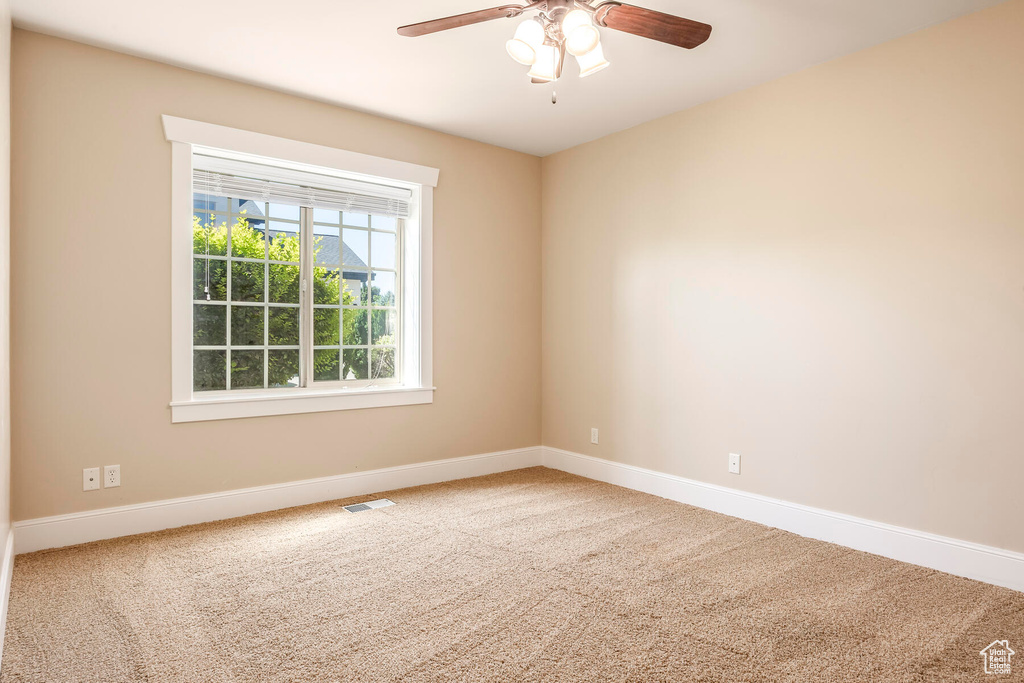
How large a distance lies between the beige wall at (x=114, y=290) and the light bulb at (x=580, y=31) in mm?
2047

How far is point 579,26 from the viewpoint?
6.86 ft

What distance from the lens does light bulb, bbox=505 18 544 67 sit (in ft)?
7.00

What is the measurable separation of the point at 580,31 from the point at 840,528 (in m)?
2.63

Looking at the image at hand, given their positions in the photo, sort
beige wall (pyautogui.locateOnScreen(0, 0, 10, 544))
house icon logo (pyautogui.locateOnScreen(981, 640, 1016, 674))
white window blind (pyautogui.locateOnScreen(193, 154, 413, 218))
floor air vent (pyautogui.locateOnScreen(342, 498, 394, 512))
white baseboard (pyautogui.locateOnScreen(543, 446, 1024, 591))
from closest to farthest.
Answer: house icon logo (pyautogui.locateOnScreen(981, 640, 1016, 674))
beige wall (pyautogui.locateOnScreen(0, 0, 10, 544))
white baseboard (pyautogui.locateOnScreen(543, 446, 1024, 591))
white window blind (pyautogui.locateOnScreen(193, 154, 413, 218))
floor air vent (pyautogui.locateOnScreen(342, 498, 394, 512))

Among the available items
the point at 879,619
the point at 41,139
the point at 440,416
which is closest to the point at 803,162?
the point at 879,619

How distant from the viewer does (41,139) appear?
280 cm

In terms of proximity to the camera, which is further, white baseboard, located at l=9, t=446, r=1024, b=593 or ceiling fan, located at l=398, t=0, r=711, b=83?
white baseboard, located at l=9, t=446, r=1024, b=593

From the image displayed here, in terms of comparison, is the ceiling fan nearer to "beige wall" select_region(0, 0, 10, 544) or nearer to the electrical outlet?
"beige wall" select_region(0, 0, 10, 544)

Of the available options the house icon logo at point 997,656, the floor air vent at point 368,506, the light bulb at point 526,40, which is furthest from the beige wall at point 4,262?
the house icon logo at point 997,656

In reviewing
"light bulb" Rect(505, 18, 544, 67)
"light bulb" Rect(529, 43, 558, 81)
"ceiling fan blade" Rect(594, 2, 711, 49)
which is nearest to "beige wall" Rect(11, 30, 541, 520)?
"light bulb" Rect(529, 43, 558, 81)

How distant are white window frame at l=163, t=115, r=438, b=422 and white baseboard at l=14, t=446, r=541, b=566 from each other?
447mm

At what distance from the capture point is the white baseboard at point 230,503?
2.84m

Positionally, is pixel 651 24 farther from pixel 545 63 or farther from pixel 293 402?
pixel 293 402

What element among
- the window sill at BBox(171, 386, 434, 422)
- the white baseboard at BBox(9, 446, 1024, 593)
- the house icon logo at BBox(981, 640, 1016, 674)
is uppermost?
the window sill at BBox(171, 386, 434, 422)
